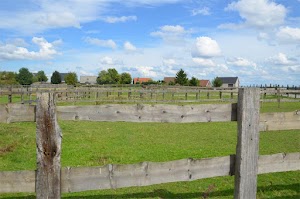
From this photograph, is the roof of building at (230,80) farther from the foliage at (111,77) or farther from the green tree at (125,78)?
the foliage at (111,77)

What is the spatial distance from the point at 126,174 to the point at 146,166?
0.75 ft

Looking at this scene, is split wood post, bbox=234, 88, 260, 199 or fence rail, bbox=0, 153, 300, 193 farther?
split wood post, bbox=234, 88, 260, 199

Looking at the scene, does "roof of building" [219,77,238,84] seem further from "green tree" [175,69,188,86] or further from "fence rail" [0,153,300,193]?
"fence rail" [0,153,300,193]

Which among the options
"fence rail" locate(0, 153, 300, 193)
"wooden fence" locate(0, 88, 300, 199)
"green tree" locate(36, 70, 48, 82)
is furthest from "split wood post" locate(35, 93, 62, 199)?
"green tree" locate(36, 70, 48, 82)

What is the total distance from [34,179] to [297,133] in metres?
11.0

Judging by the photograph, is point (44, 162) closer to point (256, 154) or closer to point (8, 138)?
point (256, 154)

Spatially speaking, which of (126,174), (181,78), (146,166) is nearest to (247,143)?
(146,166)

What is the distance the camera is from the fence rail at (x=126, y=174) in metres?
3.07

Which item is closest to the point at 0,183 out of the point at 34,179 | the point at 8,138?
the point at 34,179

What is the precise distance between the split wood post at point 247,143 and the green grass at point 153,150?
1.65 metres

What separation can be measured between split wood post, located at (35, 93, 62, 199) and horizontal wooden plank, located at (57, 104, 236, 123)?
0.29m

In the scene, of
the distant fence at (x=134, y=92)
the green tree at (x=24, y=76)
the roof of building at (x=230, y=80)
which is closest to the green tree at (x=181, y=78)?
the distant fence at (x=134, y=92)

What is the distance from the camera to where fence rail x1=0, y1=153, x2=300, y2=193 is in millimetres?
3072

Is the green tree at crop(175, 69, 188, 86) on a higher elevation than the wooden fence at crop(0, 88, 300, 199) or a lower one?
higher
